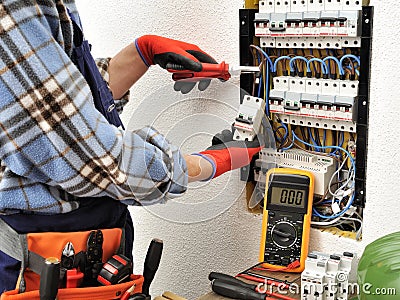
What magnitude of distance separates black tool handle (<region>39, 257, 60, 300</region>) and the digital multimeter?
0.61 metres

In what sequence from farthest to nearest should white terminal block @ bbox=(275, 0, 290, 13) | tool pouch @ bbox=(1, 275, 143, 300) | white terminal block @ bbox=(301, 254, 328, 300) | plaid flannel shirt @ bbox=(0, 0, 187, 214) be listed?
white terminal block @ bbox=(275, 0, 290, 13) → white terminal block @ bbox=(301, 254, 328, 300) → tool pouch @ bbox=(1, 275, 143, 300) → plaid flannel shirt @ bbox=(0, 0, 187, 214)

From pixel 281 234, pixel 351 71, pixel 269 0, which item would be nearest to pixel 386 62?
pixel 351 71

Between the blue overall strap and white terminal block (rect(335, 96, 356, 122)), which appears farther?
white terminal block (rect(335, 96, 356, 122))

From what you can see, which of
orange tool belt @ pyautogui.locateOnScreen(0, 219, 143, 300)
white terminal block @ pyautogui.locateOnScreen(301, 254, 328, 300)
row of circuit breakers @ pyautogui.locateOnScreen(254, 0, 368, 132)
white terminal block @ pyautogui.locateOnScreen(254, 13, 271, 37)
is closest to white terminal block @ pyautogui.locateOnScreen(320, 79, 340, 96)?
row of circuit breakers @ pyautogui.locateOnScreen(254, 0, 368, 132)

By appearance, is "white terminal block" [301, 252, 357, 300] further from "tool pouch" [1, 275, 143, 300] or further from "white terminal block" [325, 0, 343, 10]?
"white terminal block" [325, 0, 343, 10]

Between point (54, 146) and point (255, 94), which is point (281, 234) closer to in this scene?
point (255, 94)

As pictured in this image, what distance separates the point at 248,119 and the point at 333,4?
37cm

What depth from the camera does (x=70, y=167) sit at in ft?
3.93

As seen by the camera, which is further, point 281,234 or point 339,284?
point 281,234

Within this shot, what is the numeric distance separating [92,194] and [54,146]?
0.49 feet

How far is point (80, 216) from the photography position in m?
1.35

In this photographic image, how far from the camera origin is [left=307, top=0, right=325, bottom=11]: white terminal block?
1.52 metres

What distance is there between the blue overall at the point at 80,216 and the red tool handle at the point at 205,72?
0.79 feet

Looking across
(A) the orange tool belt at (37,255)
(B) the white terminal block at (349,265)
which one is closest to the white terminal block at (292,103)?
(B) the white terminal block at (349,265)
